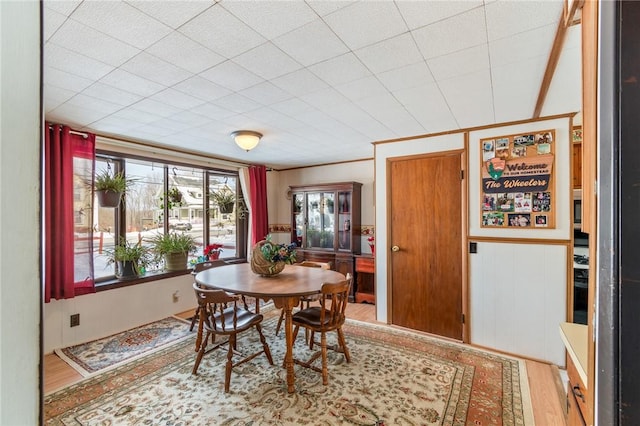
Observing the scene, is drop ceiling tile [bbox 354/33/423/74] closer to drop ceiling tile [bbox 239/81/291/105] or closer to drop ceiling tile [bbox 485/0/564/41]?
drop ceiling tile [bbox 485/0/564/41]

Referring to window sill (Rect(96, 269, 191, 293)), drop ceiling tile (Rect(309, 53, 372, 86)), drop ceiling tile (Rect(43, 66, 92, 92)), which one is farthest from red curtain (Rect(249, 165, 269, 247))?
drop ceiling tile (Rect(309, 53, 372, 86))

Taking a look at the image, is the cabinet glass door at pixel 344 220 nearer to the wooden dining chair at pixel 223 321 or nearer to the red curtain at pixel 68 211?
the wooden dining chair at pixel 223 321

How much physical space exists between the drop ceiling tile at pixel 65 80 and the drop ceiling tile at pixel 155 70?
395 millimetres

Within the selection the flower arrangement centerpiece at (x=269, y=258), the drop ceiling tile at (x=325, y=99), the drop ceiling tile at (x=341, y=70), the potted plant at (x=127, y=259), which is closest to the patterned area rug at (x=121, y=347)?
the potted plant at (x=127, y=259)

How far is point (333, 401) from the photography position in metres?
2.06

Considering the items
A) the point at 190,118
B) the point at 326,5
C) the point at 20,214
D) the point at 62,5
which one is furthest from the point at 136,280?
the point at 20,214

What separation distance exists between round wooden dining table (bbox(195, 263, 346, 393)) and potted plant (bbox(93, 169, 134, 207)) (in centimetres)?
138

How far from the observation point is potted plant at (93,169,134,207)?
3150 millimetres

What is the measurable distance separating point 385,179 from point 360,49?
6.65ft

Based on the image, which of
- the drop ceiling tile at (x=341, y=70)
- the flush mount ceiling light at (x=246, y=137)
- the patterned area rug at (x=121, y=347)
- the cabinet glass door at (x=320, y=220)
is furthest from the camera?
the cabinet glass door at (x=320, y=220)

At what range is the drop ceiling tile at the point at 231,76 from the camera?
1795 mm

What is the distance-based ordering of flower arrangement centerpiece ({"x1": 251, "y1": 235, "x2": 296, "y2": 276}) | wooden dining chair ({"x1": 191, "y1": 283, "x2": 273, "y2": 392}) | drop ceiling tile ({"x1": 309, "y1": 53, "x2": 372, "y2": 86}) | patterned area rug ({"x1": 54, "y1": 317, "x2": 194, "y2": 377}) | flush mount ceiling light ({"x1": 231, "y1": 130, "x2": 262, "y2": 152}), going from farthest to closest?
flush mount ceiling light ({"x1": 231, "y1": 130, "x2": 262, "y2": 152}) < flower arrangement centerpiece ({"x1": 251, "y1": 235, "x2": 296, "y2": 276}) < patterned area rug ({"x1": 54, "y1": 317, "x2": 194, "y2": 377}) < wooden dining chair ({"x1": 191, "y1": 283, "x2": 273, "y2": 392}) < drop ceiling tile ({"x1": 309, "y1": 53, "x2": 372, "y2": 86})

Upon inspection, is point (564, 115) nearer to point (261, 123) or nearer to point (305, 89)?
point (305, 89)

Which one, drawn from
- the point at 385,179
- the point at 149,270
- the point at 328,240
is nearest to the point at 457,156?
the point at 385,179
